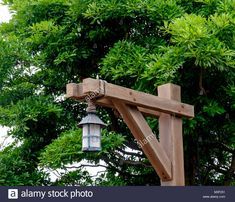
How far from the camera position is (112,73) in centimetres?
498

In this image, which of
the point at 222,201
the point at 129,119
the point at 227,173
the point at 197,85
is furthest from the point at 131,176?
the point at 129,119

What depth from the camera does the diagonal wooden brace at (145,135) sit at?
11.4 ft

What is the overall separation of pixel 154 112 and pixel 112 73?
128cm

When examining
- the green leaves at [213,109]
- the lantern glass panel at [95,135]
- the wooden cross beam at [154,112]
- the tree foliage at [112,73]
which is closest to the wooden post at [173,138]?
the wooden cross beam at [154,112]

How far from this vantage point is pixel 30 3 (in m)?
5.66

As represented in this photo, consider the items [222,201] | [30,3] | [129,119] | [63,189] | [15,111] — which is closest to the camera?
[129,119]

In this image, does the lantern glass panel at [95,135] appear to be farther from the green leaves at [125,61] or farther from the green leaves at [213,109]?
the green leaves at [213,109]

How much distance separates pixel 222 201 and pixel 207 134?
4.28ft

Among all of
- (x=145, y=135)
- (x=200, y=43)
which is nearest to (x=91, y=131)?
(x=145, y=135)

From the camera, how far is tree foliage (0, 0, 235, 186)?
15.1 feet

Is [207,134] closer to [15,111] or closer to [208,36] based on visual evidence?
[208,36]

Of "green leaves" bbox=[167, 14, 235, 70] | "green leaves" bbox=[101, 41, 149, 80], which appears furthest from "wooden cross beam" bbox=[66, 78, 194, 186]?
"green leaves" bbox=[101, 41, 149, 80]

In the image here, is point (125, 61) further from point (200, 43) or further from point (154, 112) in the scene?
point (154, 112)

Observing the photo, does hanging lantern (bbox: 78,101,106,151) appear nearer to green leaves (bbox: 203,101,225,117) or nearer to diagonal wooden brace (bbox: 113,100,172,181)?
diagonal wooden brace (bbox: 113,100,172,181)
